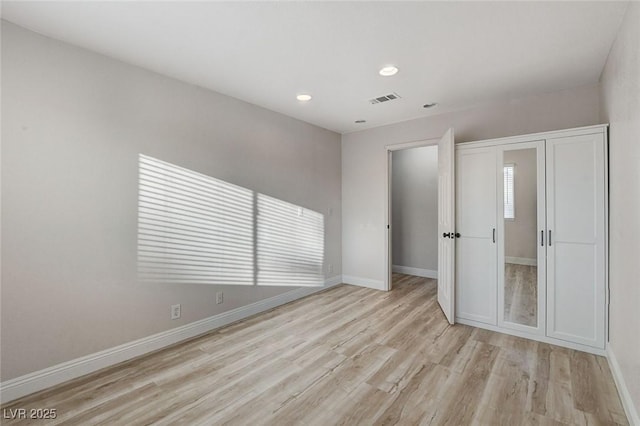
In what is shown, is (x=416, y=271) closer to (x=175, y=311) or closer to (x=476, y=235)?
(x=476, y=235)

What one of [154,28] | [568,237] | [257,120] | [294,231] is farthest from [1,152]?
[568,237]

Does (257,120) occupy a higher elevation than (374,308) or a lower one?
higher

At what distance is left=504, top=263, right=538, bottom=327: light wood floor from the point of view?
286 centimetres

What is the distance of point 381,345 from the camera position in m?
2.75

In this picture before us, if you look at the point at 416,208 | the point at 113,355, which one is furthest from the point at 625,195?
the point at 113,355

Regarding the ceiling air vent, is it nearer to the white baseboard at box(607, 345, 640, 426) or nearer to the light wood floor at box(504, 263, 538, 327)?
the light wood floor at box(504, 263, 538, 327)

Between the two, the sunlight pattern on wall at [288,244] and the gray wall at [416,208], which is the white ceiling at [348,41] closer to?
the sunlight pattern on wall at [288,244]

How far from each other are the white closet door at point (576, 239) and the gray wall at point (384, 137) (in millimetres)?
659

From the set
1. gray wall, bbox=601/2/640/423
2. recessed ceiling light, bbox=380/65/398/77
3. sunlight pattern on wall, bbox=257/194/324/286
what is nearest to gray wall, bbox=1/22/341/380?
sunlight pattern on wall, bbox=257/194/324/286

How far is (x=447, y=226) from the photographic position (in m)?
3.38

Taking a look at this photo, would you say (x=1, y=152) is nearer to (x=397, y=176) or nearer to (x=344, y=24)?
(x=344, y=24)

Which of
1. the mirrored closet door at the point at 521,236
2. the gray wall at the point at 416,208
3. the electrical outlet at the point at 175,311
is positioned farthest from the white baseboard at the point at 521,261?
the electrical outlet at the point at 175,311

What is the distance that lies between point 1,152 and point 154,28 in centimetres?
126

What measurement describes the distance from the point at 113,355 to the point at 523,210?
390 cm
